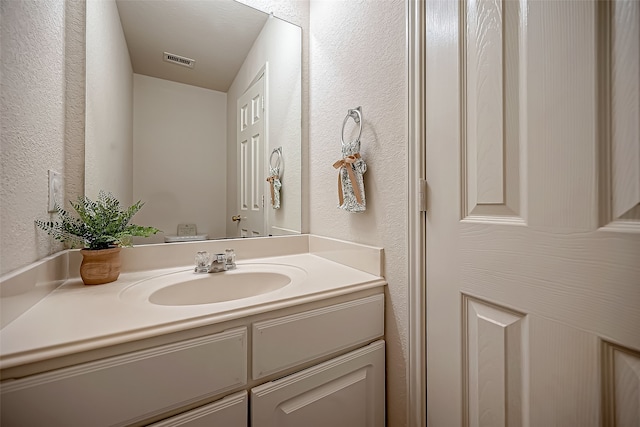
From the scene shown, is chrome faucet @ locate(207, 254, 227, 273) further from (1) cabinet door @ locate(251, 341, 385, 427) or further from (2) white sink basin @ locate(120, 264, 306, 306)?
(1) cabinet door @ locate(251, 341, 385, 427)

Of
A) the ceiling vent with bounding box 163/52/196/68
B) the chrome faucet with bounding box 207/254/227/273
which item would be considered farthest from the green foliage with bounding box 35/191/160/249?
the ceiling vent with bounding box 163/52/196/68

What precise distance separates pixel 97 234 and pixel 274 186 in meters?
0.72

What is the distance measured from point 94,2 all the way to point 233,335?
3.96ft

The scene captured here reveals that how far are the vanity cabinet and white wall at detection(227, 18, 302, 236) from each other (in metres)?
0.64

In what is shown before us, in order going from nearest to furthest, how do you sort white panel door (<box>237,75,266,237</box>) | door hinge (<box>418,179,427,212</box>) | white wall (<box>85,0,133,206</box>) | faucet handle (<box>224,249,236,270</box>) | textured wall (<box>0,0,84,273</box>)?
1. textured wall (<box>0,0,84,273</box>)
2. door hinge (<box>418,179,427,212</box>)
3. white wall (<box>85,0,133,206</box>)
4. faucet handle (<box>224,249,236,270</box>)
5. white panel door (<box>237,75,266,237</box>)

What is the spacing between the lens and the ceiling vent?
1.10 meters

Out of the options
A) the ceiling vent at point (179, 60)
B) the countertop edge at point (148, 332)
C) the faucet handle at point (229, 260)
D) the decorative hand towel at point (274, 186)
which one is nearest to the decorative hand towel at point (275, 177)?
the decorative hand towel at point (274, 186)

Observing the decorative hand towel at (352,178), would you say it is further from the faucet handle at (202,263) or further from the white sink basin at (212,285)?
the faucet handle at (202,263)

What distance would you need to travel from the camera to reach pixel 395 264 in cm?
90

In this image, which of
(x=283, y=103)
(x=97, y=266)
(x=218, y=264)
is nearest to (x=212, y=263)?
(x=218, y=264)

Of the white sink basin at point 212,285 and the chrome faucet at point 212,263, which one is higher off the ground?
the chrome faucet at point 212,263

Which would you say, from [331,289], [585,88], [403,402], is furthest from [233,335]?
[585,88]

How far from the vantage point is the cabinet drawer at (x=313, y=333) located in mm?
689

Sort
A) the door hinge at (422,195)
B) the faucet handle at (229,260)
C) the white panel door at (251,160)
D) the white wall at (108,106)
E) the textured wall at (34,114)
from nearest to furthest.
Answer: the textured wall at (34,114), the door hinge at (422,195), the white wall at (108,106), the faucet handle at (229,260), the white panel door at (251,160)
